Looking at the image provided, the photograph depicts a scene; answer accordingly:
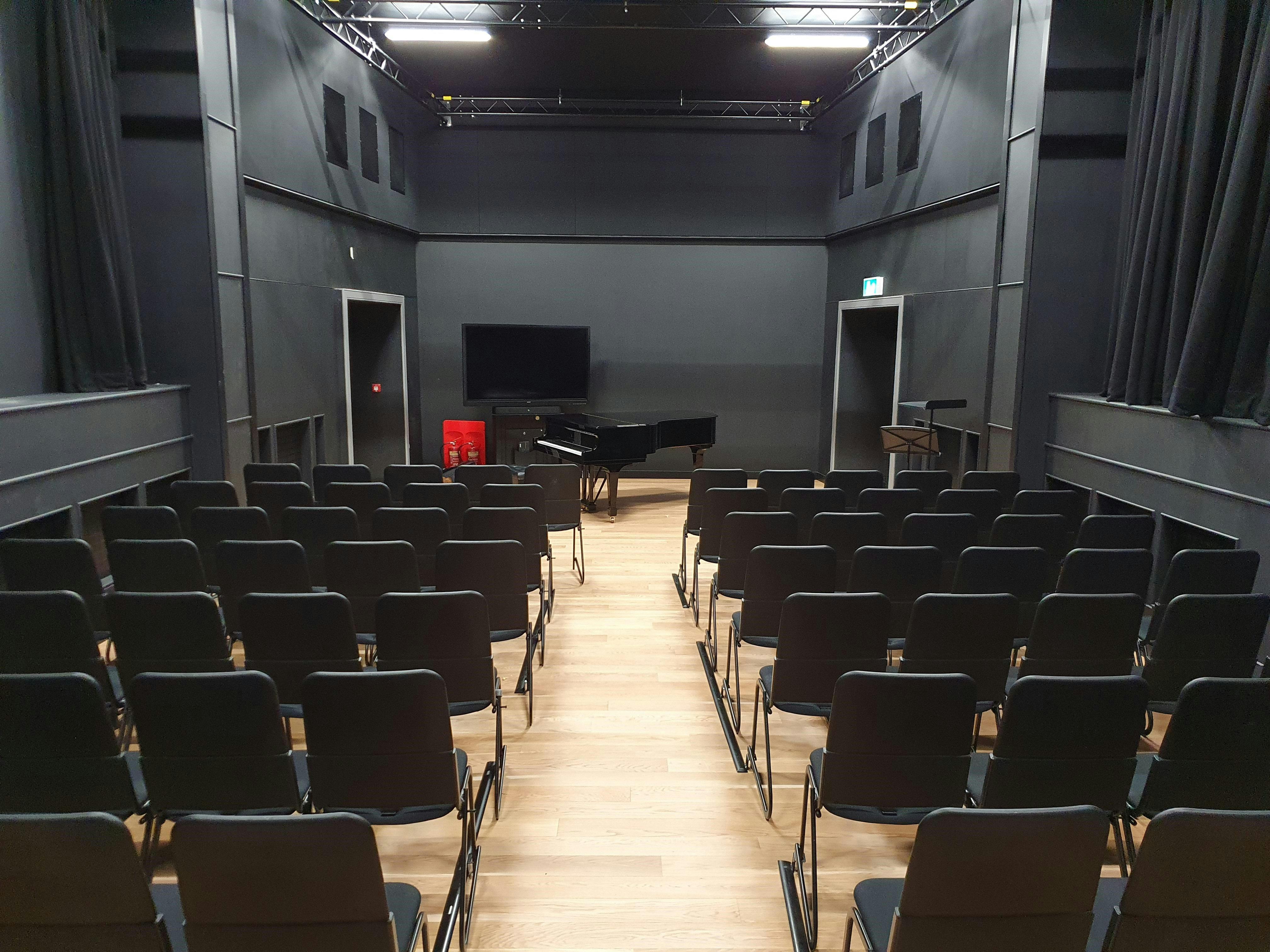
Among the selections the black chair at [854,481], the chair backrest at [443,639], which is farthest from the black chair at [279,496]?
the black chair at [854,481]

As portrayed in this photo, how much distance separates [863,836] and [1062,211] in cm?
538

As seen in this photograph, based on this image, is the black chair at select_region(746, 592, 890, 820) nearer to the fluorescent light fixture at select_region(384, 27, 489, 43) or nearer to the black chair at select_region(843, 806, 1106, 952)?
the black chair at select_region(843, 806, 1106, 952)

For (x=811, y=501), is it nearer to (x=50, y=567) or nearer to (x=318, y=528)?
(x=318, y=528)

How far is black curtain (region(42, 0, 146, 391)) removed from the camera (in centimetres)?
557

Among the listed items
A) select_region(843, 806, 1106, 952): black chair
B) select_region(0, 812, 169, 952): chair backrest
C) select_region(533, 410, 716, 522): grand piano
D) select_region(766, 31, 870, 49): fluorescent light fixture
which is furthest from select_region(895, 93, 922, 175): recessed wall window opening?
select_region(0, 812, 169, 952): chair backrest

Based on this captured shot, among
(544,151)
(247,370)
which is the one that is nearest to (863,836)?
(247,370)

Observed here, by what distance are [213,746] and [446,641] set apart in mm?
886

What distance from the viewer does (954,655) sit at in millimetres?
3033

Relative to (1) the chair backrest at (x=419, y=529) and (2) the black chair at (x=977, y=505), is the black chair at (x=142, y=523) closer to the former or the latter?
(1) the chair backrest at (x=419, y=529)

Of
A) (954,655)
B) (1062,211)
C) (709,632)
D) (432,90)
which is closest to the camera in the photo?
(954,655)

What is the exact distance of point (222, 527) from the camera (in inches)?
174

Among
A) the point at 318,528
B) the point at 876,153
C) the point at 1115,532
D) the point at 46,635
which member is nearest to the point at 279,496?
the point at 318,528

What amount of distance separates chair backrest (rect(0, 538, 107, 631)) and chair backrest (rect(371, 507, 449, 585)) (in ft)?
4.16

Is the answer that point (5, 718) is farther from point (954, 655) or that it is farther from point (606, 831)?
point (954, 655)
